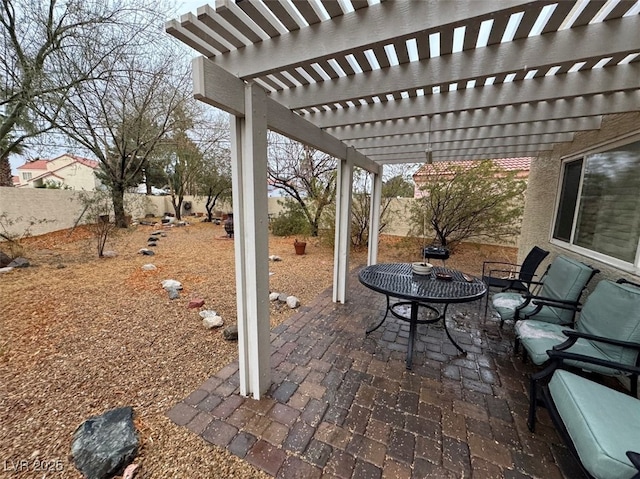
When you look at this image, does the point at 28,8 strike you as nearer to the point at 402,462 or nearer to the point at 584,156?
the point at 402,462

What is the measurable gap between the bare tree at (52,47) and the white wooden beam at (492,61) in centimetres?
541

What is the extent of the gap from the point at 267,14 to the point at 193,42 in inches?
19.7

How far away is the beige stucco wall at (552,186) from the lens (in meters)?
2.44

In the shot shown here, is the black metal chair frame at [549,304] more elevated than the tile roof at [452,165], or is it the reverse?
the tile roof at [452,165]

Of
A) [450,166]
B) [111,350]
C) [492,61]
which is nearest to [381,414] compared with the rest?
Result: [492,61]

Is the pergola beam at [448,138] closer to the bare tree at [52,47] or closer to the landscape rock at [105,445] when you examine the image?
the landscape rock at [105,445]

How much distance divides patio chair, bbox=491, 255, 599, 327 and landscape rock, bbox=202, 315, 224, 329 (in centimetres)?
310

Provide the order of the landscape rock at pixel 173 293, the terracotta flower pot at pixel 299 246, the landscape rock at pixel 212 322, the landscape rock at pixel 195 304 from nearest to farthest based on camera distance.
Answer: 1. the landscape rock at pixel 212 322
2. the landscape rock at pixel 195 304
3. the landscape rock at pixel 173 293
4. the terracotta flower pot at pixel 299 246

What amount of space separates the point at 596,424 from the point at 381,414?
44.0 inches

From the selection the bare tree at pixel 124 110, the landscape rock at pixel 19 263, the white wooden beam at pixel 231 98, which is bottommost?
the landscape rock at pixel 19 263

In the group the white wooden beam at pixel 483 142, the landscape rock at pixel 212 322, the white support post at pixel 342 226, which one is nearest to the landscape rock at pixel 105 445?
the landscape rock at pixel 212 322

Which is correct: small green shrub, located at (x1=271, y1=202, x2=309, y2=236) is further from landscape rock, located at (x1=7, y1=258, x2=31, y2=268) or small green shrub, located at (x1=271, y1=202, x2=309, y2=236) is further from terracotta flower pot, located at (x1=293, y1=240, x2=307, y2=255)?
landscape rock, located at (x1=7, y1=258, x2=31, y2=268)

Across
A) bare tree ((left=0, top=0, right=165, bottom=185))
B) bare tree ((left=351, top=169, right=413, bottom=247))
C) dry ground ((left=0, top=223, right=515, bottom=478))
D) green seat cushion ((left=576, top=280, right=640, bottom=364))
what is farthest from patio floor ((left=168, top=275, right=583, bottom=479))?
bare tree ((left=0, top=0, right=165, bottom=185))

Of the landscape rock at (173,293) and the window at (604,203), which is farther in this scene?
the landscape rock at (173,293)
